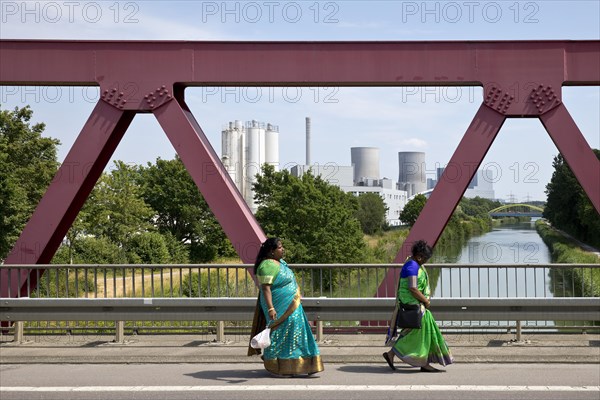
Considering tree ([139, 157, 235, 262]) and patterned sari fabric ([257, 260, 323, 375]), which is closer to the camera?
patterned sari fabric ([257, 260, 323, 375])

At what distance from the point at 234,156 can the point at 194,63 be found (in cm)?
9745

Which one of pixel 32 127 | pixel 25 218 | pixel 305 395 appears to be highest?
pixel 32 127

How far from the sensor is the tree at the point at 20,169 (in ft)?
100

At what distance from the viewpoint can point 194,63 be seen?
10.4m

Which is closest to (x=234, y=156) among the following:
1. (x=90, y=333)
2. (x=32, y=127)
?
(x=32, y=127)

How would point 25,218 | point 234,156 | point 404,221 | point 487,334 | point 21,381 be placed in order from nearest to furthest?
1. point 21,381
2. point 487,334
3. point 25,218
4. point 234,156
5. point 404,221

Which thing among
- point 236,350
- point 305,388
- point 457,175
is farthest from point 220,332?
point 457,175

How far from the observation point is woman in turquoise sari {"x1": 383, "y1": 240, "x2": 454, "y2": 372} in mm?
8250

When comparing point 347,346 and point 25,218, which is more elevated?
point 25,218

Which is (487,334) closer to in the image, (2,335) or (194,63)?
(194,63)

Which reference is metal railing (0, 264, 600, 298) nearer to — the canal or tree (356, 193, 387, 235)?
the canal

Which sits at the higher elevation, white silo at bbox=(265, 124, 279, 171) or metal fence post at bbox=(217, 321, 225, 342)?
white silo at bbox=(265, 124, 279, 171)

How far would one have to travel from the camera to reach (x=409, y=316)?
833cm

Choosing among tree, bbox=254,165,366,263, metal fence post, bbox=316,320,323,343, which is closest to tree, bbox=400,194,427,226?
tree, bbox=254,165,366,263
